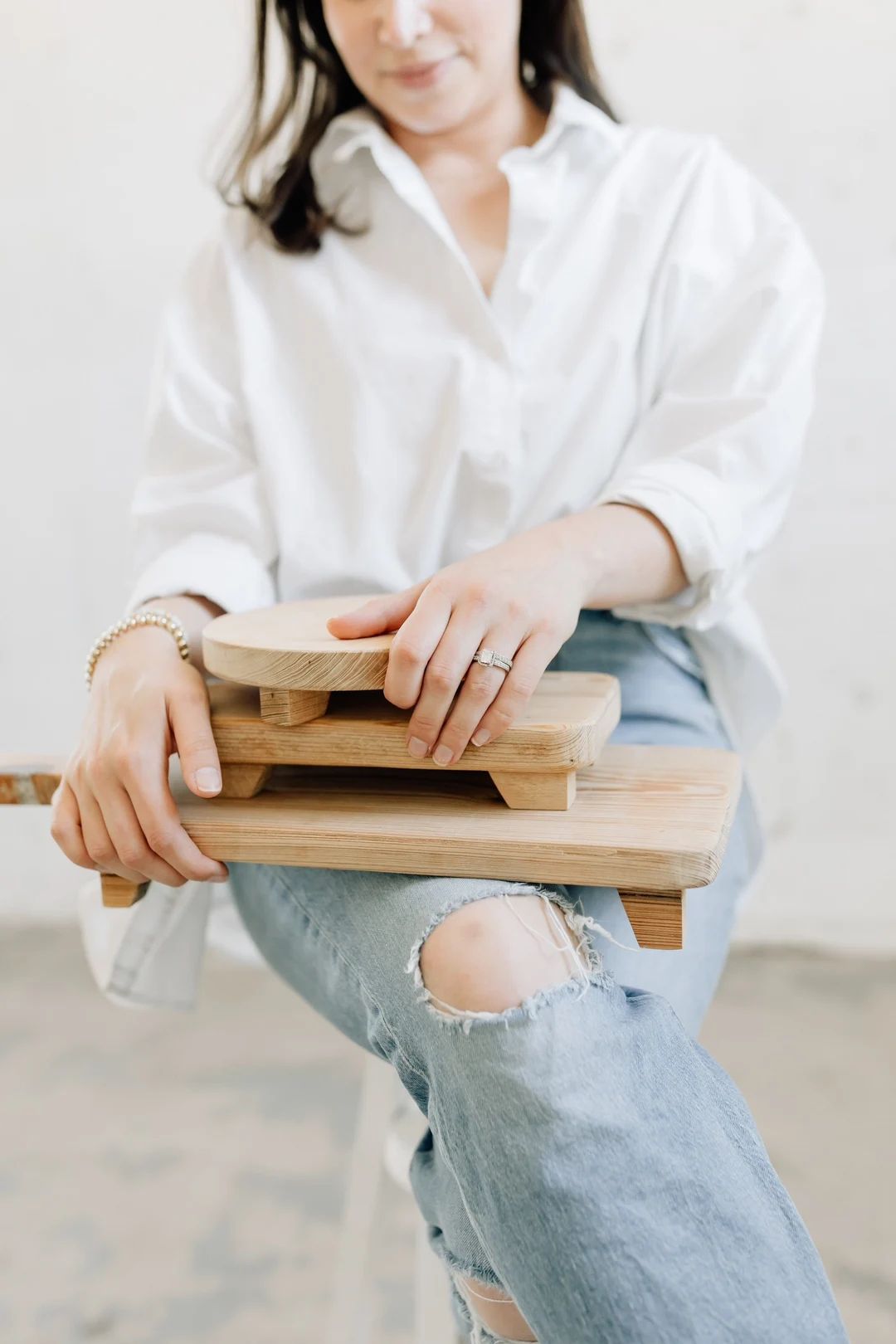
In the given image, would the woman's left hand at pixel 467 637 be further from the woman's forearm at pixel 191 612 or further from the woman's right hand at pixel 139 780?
the woman's forearm at pixel 191 612

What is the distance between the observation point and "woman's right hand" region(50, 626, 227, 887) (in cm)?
74

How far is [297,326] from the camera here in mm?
1060

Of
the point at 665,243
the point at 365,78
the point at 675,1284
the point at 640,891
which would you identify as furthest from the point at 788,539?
the point at 675,1284

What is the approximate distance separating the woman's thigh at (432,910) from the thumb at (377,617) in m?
0.14

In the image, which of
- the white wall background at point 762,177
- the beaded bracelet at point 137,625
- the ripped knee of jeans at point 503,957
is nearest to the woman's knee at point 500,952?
the ripped knee of jeans at point 503,957

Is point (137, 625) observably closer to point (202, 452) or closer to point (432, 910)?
point (202, 452)

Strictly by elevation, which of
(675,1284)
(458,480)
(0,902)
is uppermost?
(458,480)

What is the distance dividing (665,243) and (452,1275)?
0.76m

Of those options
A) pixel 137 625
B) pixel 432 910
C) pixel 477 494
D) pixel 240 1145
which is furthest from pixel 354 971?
pixel 240 1145

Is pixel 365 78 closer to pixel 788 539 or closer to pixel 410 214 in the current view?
pixel 410 214

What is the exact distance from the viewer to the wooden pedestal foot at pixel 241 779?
0.76 metres

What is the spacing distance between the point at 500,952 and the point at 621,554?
1.03ft

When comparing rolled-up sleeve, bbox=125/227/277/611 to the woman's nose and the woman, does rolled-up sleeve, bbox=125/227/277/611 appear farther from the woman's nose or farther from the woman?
the woman's nose

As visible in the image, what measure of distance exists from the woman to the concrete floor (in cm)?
60
